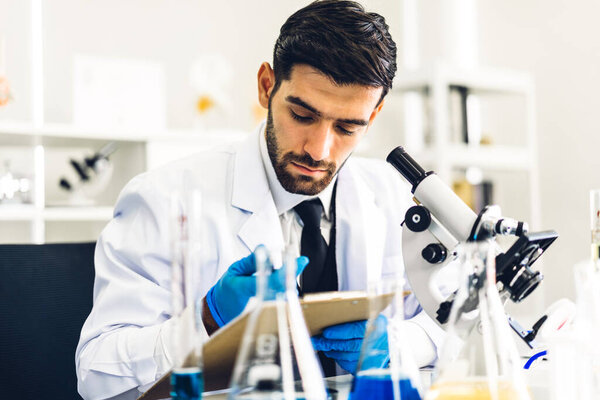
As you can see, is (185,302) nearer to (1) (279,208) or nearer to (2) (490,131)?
(1) (279,208)

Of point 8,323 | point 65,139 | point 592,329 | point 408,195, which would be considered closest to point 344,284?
point 408,195

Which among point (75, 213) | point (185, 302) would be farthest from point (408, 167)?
point (75, 213)

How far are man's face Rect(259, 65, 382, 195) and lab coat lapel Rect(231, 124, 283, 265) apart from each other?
7 cm

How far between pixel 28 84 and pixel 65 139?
410 mm

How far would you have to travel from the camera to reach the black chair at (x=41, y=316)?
1.33 m

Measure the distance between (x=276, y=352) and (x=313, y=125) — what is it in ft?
2.78

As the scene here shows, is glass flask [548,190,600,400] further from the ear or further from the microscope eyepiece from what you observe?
the ear

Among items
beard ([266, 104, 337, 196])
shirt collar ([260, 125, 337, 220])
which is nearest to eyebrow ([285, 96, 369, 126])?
beard ([266, 104, 337, 196])

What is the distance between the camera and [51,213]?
2.88 metres

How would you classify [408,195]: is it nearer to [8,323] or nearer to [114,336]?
[114,336]

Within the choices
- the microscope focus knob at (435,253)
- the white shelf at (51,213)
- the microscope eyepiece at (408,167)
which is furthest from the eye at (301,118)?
the white shelf at (51,213)

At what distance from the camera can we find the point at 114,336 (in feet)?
4.08

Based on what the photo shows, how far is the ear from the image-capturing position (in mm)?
1568

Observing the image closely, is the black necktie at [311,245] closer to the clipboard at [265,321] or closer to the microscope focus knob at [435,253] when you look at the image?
the microscope focus knob at [435,253]
